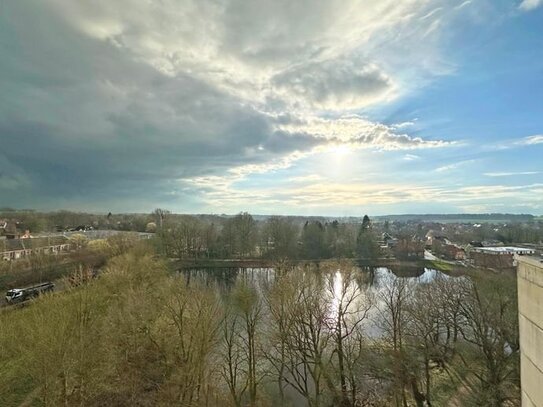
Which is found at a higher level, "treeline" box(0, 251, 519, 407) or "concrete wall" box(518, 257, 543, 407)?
"concrete wall" box(518, 257, 543, 407)

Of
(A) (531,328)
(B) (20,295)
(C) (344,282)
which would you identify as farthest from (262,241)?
(A) (531,328)

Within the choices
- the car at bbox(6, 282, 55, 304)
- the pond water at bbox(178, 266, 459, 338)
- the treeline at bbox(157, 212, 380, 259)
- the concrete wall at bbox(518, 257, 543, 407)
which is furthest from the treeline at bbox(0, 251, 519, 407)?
the treeline at bbox(157, 212, 380, 259)

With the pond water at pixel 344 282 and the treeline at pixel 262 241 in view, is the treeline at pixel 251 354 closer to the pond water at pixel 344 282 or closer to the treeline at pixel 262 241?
the pond water at pixel 344 282

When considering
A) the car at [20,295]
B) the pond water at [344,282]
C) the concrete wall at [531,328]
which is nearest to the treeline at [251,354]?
the pond water at [344,282]

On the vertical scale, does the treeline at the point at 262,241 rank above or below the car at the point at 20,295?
above

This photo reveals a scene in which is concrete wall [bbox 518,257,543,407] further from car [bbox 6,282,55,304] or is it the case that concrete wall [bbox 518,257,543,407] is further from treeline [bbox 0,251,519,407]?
car [bbox 6,282,55,304]

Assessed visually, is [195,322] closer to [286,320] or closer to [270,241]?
[286,320]

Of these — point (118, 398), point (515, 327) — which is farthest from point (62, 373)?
point (515, 327)
